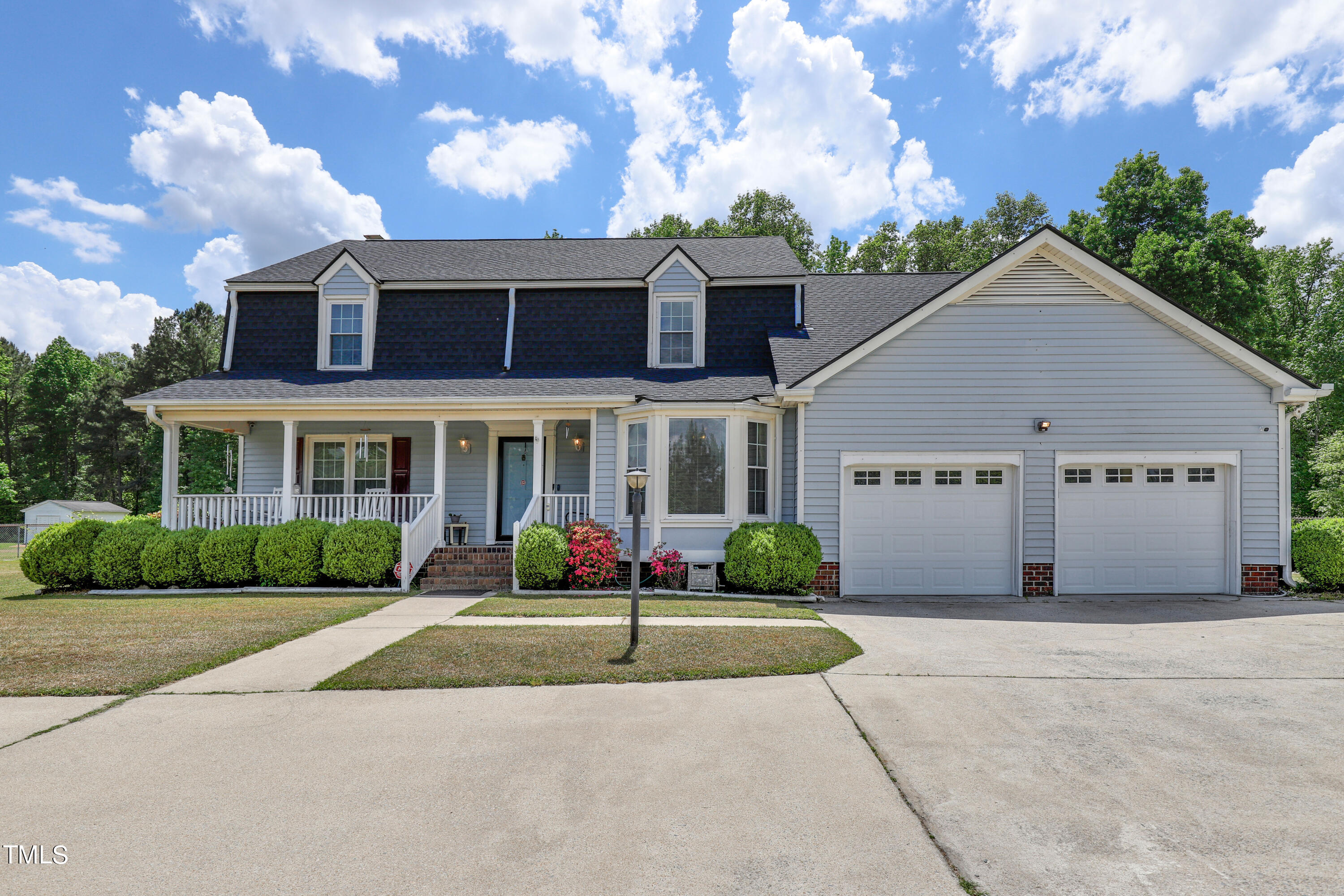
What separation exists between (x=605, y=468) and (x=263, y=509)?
269 inches

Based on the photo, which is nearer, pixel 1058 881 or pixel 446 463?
pixel 1058 881

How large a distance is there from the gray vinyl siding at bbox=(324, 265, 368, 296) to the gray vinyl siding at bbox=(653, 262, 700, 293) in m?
6.36

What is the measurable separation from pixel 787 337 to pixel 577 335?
174 inches

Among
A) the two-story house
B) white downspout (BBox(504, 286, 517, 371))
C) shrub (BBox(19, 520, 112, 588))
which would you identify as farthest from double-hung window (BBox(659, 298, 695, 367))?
shrub (BBox(19, 520, 112, 588))

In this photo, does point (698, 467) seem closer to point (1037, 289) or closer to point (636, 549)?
point (636, 549)

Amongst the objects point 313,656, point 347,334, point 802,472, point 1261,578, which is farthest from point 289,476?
point 1261,578

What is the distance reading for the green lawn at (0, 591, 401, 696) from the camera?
18.6 feet

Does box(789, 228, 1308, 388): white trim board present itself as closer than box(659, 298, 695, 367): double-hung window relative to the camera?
Yes

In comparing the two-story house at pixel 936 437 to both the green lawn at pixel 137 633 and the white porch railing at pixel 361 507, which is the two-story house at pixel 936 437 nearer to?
the white porch railing at pixel 361 507

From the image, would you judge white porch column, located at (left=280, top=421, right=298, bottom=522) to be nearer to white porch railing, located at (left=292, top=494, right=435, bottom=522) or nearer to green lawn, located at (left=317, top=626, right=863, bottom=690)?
white porch railing, located at (left=292, top=494, right=435, bottom=522)

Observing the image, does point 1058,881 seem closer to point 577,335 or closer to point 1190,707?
point 1190,707

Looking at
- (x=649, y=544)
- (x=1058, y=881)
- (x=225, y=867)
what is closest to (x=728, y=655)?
(x=1058, y=881)

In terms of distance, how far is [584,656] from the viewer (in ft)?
21.0

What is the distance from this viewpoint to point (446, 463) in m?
14.0
